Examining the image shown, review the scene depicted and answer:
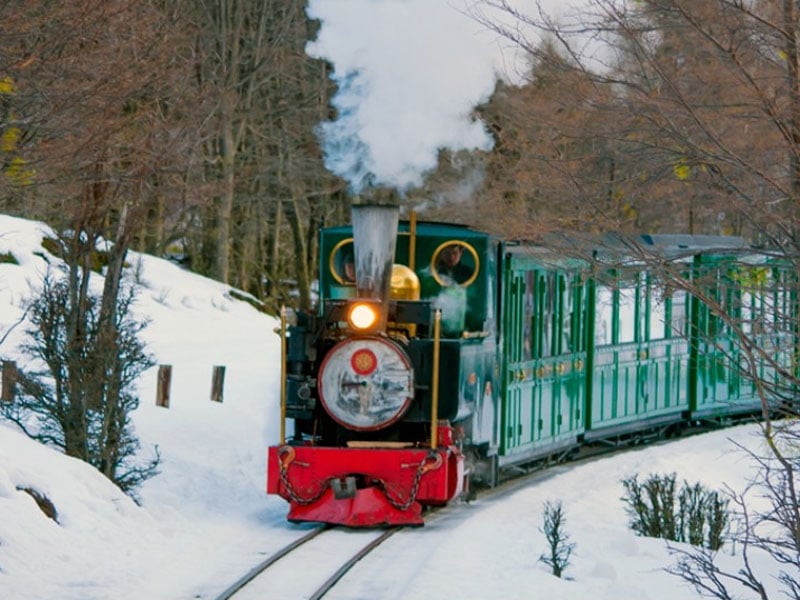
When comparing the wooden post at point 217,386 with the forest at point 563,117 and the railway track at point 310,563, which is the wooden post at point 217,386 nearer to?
the forest at point 563,117

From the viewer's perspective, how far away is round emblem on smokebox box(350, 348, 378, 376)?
11195mm

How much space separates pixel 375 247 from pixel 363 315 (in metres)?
0.58

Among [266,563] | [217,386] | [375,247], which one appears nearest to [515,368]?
[375,247]

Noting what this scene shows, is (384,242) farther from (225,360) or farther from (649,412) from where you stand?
(225,360)

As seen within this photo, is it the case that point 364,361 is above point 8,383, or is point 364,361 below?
above

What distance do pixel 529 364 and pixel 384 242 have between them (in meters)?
3.97

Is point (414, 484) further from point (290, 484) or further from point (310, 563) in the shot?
point (310, 563)

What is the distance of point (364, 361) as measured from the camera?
1121 cm

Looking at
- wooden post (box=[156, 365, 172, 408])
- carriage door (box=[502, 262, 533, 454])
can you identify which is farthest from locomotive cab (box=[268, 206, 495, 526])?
wooden post (box=[156, 365, 172, 408])

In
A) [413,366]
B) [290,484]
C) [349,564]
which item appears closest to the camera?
[349,564]

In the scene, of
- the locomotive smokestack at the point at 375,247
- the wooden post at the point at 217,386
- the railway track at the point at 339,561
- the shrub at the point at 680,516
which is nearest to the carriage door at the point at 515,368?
the railway track at the point at 339,561

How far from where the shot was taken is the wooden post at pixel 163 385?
55.1 feet

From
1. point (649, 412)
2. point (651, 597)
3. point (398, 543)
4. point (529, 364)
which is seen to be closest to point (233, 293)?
point (649, 412)

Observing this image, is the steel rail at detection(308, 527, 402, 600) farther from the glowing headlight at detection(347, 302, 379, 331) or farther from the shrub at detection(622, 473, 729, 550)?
the shrub at detection(622, 473, 729, 550)
